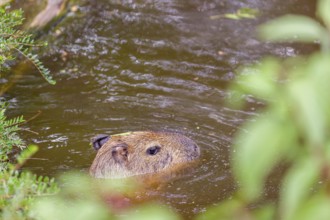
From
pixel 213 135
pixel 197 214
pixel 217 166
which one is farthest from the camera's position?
pixel 213 135

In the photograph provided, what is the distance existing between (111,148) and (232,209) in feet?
13.1

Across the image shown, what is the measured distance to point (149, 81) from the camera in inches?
269

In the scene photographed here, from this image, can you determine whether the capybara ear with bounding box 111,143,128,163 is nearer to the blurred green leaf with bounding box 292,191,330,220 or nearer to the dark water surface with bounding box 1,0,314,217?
the dark water surface with bounding box 1,0,314,217

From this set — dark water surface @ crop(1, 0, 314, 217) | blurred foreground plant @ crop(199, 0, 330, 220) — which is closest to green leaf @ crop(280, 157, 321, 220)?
blurred foreground plant @ crop(199, 0, 330, 220)

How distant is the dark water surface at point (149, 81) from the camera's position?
5.57 meters

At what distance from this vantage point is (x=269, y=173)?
538 centimetres

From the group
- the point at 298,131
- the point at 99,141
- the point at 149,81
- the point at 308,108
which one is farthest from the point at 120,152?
the point at 308,108

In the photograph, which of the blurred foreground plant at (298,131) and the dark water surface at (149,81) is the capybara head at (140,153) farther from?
the blurred foreground plant at (298,131)

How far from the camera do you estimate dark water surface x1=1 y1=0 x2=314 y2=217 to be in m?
5.57

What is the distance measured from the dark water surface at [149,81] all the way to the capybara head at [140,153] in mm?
199

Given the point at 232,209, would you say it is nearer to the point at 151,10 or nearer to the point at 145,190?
the point at 145,190

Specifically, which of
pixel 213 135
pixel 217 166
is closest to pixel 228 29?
pixel 213 135

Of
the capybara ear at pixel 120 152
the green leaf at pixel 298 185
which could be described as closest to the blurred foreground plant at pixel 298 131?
the green leaf at pixel 298 185

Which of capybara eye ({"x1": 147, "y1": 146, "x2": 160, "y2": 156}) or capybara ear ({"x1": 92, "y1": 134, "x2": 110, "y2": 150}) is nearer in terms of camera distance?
capybara ear ({"x1": 92, "y1": 134, "x2": 110, "y2": 150})
